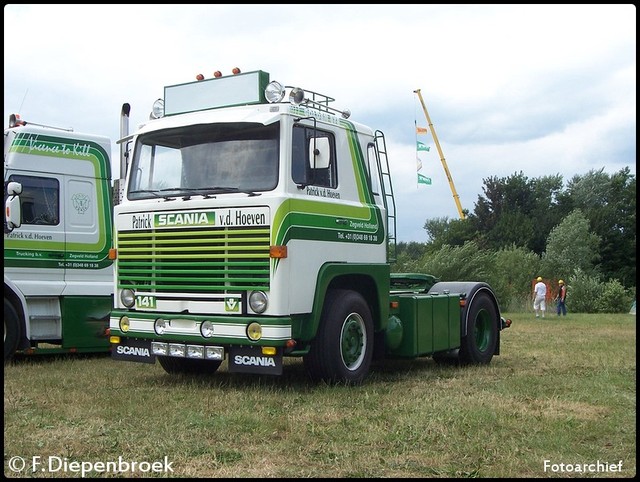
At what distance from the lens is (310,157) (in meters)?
8.45

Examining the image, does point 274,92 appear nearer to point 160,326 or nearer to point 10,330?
point 160,326

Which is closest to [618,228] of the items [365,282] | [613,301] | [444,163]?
[444,163]

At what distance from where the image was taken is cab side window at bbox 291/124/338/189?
27.4 ft

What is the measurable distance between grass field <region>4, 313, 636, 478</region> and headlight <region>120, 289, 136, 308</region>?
93 cm

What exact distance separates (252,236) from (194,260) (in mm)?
739

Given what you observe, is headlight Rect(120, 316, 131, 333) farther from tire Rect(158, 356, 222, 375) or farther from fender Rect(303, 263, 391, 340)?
fender Rect(303, 263, 391, 340)

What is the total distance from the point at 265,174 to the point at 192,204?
831mm

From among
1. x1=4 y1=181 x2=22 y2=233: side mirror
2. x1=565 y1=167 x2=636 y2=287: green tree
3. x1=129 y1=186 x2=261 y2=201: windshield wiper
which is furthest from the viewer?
x1=565 y1=167 x2=636 y2=287: green tree

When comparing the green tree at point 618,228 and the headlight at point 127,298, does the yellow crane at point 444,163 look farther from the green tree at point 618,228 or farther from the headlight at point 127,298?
the headlight at point 127,298

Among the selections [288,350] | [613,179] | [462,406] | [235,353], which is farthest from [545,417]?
[613,179]

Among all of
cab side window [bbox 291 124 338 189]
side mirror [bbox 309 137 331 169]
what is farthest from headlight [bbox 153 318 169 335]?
side mirror [bbox 309 137 331 169]

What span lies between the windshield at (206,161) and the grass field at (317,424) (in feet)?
7.17

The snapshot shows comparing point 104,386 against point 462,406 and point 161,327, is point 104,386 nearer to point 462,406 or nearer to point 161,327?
point 161,327

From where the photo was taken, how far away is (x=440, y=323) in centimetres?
1041
